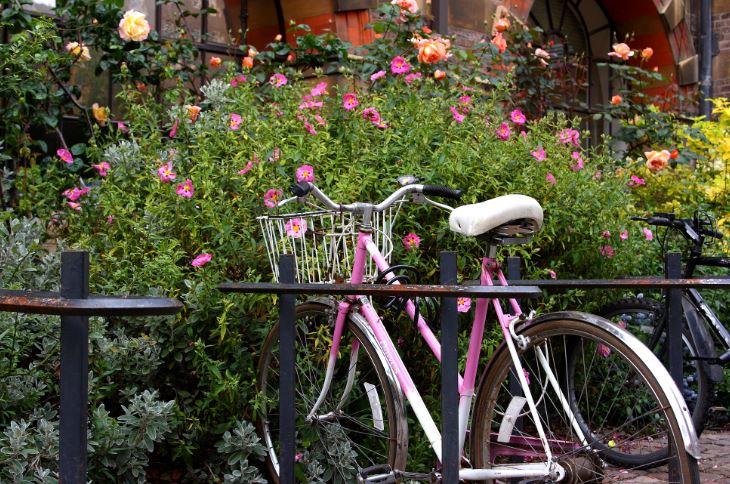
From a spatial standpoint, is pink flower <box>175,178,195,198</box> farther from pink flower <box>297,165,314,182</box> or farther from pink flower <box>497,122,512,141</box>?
pink flower <box>497,122,512,141</box>

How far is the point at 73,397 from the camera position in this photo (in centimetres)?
182

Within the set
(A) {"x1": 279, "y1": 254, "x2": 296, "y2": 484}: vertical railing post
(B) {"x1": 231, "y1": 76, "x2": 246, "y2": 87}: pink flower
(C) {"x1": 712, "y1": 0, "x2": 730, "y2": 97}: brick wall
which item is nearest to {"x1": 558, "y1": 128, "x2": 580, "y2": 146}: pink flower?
(B) {"x1": 231, "y1": 76, "x2": 246, "y2": 87}: pink flower

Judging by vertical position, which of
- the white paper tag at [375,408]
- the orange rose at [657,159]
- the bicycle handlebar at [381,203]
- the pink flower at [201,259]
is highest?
the orange rose at [657,159]

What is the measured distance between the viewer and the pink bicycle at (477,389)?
2846mm

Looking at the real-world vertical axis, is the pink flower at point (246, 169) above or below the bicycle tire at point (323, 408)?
above

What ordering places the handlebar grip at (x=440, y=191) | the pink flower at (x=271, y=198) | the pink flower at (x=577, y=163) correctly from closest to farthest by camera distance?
the handlebar grip at (x=440, y=191)
the pink flower at (x=271, y=198)
the pink flower at (x=577, y=163)

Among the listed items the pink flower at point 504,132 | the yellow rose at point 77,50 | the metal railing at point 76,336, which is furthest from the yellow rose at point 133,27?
the metal railing at point 76,336

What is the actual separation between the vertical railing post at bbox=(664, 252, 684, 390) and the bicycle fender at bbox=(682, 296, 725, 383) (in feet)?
4.34

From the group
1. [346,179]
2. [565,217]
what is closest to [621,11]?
[565,217]

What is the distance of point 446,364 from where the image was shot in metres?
2.65

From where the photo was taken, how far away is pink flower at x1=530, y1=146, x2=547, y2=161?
4762 mm

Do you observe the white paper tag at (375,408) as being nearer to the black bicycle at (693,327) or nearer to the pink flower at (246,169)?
the pink flower at (246,169)

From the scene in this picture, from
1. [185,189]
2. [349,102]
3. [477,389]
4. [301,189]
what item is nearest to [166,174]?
[185,189]

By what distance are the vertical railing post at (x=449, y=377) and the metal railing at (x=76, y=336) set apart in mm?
1010
